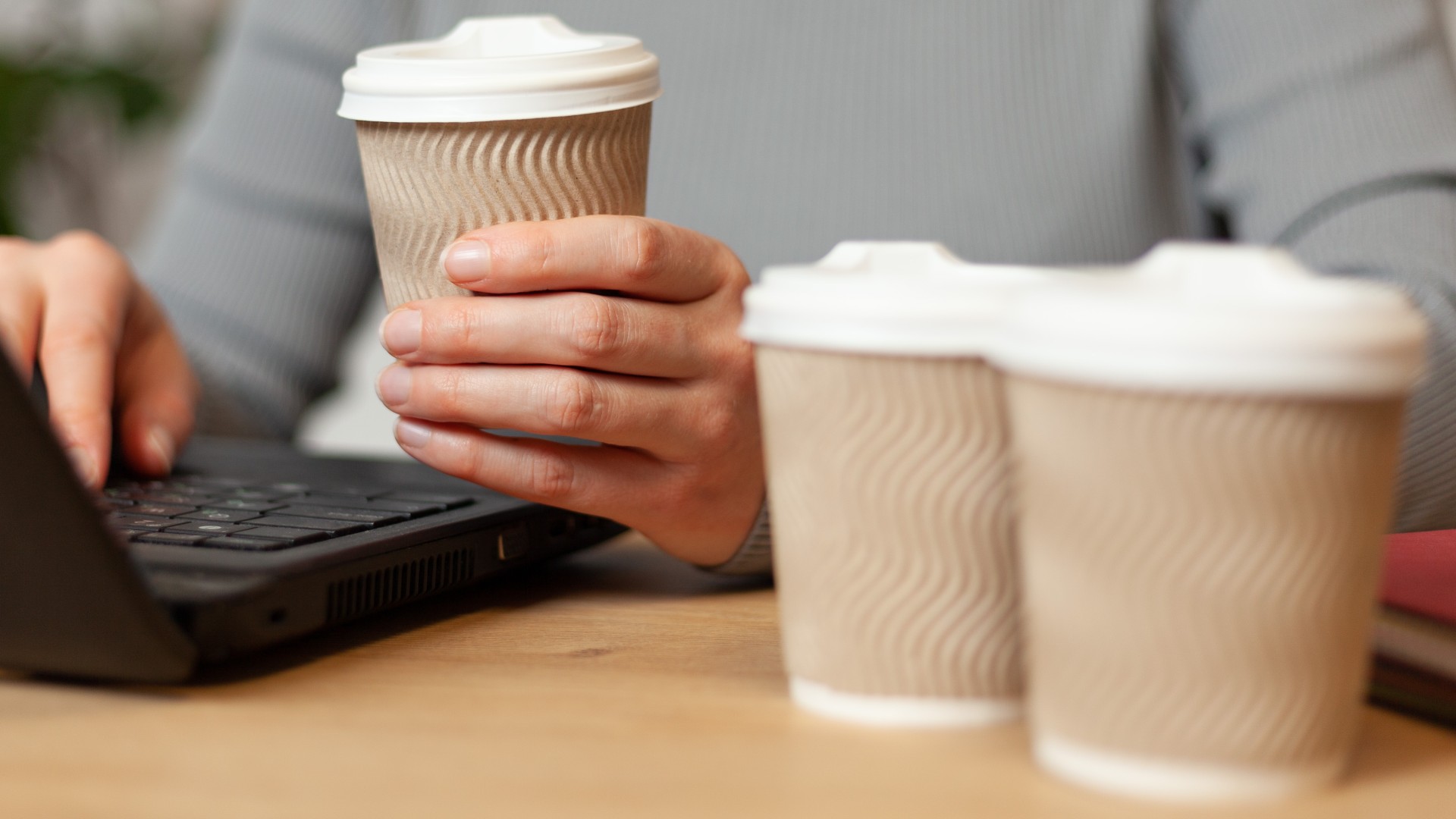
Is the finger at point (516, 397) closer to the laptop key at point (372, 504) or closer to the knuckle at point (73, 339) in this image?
the laptop key at point (372, 504)

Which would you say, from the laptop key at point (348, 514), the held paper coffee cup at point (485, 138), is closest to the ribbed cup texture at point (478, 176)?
the held paper coffee cup at point (485, 138)

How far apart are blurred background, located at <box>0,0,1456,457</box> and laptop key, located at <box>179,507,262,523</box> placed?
1.55 meters

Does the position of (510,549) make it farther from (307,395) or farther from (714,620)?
(307,395)

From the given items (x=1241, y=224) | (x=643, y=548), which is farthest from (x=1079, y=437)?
(x=1241, y=224)

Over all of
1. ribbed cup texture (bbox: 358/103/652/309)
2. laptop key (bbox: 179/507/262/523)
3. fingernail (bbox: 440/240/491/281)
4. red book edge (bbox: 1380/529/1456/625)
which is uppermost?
ribbed cup texture (bbox: 358/103/652/309)

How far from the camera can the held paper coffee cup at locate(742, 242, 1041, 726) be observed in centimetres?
37

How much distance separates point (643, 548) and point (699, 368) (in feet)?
0.65

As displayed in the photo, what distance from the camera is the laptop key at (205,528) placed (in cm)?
54

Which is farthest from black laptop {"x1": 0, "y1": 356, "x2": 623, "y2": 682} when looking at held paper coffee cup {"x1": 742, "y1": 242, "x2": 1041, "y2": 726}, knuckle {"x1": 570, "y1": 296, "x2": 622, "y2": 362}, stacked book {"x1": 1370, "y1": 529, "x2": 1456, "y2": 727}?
stacked book {"x1": 1370, "y1": 529, "x2": 1456, "y2": 727}

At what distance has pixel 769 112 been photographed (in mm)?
1137

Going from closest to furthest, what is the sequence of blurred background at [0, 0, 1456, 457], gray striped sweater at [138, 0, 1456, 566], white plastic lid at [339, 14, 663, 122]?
1. white plastic lid at [339, 14, 663, 122]
2. gray striped sweater at [138, 0, 1456, 566]
3. blurred background at [0, 0, 1456, 457]

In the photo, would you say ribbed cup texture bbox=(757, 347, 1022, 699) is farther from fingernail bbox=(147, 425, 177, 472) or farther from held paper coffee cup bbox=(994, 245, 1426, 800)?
fingernail bbox=(147, 425, 177, 472)

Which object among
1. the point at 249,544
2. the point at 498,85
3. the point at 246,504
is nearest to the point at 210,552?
the point at 249,544

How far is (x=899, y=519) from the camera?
38cm
